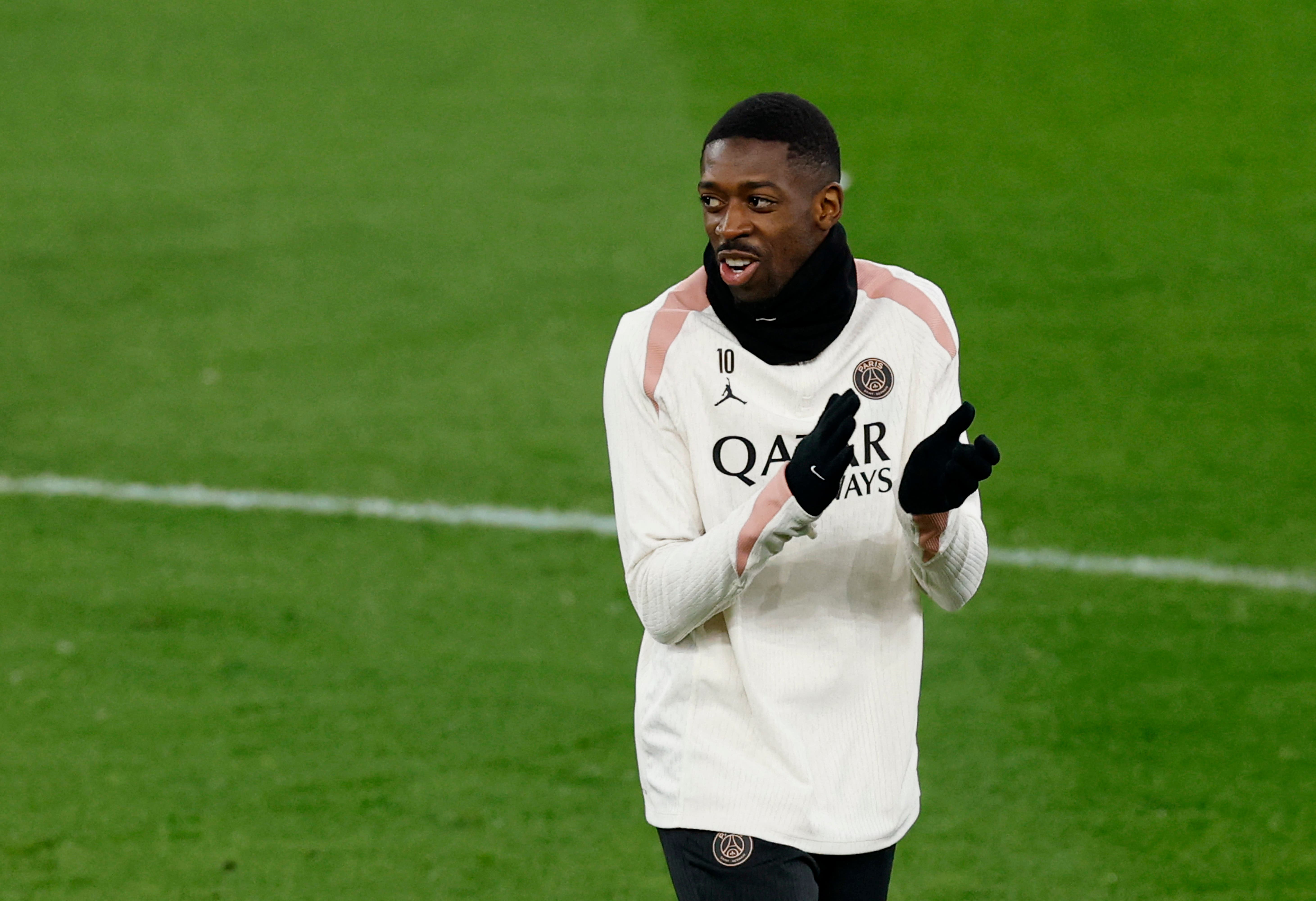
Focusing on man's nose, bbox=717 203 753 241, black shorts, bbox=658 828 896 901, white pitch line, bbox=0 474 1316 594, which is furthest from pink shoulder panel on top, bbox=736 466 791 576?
white pitch line, bbox=0 474 1316 594

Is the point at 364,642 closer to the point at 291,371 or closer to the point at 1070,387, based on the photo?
the point at 291,371

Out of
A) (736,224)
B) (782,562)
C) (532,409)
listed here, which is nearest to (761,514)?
(782,562)

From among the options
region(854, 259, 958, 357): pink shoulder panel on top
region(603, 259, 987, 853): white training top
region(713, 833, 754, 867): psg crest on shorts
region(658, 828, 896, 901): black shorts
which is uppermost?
→ region(854, 259, 958, 357): pink shoulder panel on top

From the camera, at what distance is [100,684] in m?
6.18

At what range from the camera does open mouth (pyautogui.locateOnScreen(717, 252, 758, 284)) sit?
9.80 feet

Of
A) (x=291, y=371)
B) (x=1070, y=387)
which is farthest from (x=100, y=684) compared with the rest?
(x=1070, y=387)

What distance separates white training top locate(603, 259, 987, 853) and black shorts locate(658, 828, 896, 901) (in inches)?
1.1

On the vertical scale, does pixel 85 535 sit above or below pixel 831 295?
below

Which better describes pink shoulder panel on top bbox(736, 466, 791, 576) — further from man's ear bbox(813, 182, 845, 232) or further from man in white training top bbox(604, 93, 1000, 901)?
man's ear bbox(813, 182, 845, 232)

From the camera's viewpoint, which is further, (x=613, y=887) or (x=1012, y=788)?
(x=1012, y=788)

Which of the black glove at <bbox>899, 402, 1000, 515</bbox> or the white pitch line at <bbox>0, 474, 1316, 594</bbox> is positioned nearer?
the black glove at <bbox>899, 402, 1000, 515</bbox>

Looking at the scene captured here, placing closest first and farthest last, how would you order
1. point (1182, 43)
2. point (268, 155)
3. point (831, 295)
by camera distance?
point (831, 295), point (268, 155), point (1182, 43)

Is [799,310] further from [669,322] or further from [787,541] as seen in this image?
[787,541]

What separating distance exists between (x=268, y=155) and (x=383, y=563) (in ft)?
15.7
